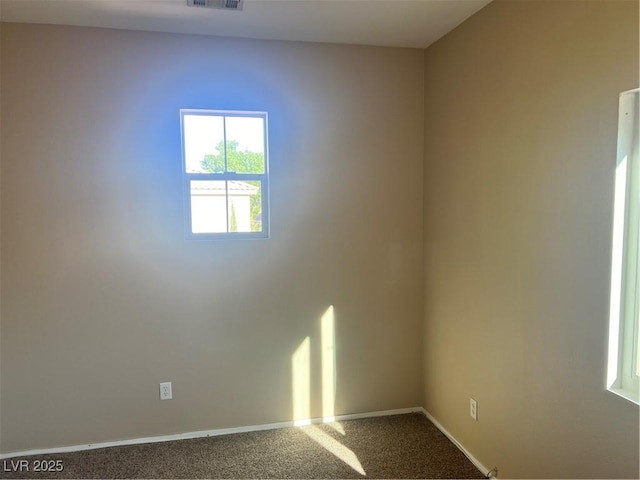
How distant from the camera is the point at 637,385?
1.56 metres

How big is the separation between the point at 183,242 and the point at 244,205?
447 millimetres

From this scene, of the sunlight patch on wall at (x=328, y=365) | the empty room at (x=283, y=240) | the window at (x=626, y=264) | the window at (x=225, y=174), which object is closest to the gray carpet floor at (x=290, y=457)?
the empty room at (x=283, y=240)

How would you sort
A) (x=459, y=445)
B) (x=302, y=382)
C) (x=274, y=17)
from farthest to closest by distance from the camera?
(x=302, y=382)
(x=459, y=445)
(x=274, y=17)

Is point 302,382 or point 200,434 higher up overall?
point 302,382

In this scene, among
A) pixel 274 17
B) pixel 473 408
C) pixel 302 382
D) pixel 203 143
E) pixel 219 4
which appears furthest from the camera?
pixel 302 382

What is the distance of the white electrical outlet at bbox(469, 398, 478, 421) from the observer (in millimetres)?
2479

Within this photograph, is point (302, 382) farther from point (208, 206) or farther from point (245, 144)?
point (245, 144)

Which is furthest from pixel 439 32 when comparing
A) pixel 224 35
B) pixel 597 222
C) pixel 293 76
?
pixel 597 222

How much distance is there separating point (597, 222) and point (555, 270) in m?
0.30

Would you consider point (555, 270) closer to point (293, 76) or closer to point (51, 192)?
point (293, 76)

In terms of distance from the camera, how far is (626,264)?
5.18ft

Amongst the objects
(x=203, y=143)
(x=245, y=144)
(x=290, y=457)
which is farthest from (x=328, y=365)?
(x=203, y=143)

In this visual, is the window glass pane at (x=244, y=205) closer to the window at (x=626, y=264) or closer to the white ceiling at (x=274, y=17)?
the white ceiling at (x=274, y=17)

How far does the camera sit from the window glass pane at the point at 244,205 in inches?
111
